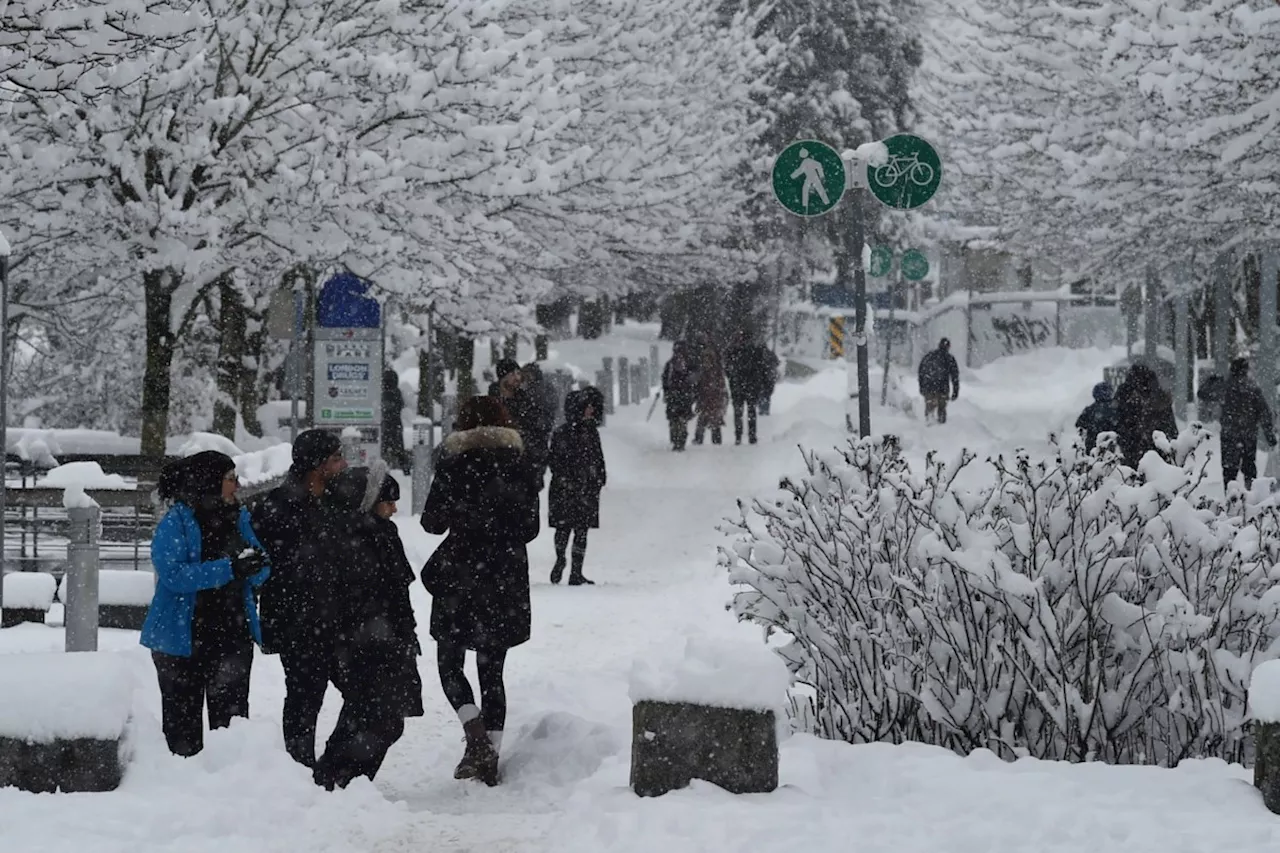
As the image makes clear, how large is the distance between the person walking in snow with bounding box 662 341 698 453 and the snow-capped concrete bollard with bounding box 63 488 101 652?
59.6ft

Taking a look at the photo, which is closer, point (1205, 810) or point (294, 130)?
point (1205, 810)

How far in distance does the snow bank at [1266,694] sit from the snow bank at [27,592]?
8086mm

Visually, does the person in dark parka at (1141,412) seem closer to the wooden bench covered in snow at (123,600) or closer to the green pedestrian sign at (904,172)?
the green pedestrian sign at (904,172)

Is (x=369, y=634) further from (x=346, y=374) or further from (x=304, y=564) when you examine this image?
(x=346, y=374)

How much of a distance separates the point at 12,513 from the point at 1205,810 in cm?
1180

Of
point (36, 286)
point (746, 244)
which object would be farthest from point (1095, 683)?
point (746, 244)

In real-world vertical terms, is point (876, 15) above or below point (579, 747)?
above

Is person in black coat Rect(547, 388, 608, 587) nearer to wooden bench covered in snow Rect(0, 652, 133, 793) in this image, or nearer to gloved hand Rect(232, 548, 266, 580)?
gloved hand Rect(232, 548, 266, 580)

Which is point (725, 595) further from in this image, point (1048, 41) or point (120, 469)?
point (1048, 41)

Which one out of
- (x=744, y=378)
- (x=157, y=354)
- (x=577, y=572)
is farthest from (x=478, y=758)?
(x=744, y=378)

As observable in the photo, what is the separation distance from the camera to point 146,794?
6.19 m

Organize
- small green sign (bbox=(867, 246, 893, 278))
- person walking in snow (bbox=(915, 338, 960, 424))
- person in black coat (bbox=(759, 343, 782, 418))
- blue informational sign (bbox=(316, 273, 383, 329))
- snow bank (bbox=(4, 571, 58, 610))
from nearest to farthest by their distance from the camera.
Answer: snow bank (bbox=(4, 571, 58, 610))
blue informational sign (bbox=(316, 273, 383, 329))
small green sign (bbox=(867, 246, 893, 278))
person in black coat (bbox=(759, 343, 782, 418))
person walking in snow (bbox=(915, 338, 960, 424))

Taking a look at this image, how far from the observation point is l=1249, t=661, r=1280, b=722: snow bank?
233 inches

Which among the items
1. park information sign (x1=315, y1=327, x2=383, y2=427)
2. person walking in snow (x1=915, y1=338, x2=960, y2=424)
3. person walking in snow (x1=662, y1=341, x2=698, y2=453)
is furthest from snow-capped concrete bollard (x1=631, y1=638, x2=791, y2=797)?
person walking in snow (x1=915, y1=338, x2=960, y2=424)
